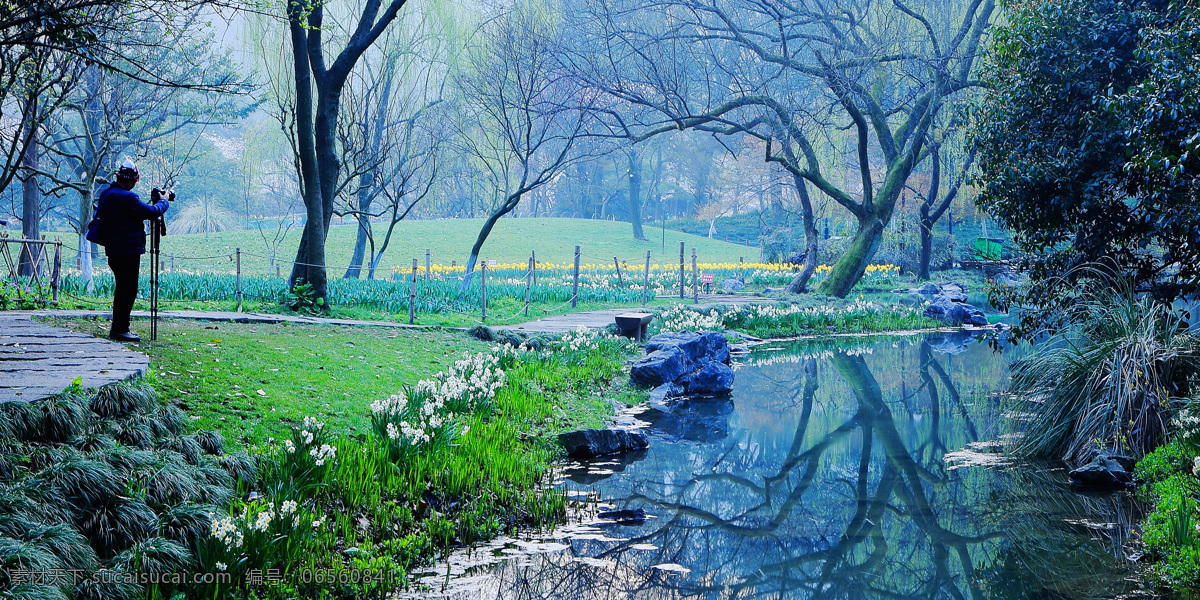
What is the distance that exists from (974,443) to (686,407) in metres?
3.56

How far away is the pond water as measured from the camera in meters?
5.18

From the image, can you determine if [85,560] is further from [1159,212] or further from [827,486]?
[1159,212]

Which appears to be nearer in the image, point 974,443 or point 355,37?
point 974,443

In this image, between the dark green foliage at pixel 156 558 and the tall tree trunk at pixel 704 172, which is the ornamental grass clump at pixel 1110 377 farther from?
the tall tree trunk at pixel 704 172

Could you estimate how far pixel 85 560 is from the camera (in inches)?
157

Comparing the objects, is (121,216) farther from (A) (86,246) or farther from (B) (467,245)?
(B) (467,245)

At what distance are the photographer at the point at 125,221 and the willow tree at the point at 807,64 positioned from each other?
1122 centimetres

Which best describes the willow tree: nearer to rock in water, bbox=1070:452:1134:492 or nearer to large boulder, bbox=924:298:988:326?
large boulder, bbox=924:298:988:326

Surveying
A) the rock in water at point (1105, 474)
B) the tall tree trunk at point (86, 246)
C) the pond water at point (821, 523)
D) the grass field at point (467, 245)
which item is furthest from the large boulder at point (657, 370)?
the grass field at point (467, 245)

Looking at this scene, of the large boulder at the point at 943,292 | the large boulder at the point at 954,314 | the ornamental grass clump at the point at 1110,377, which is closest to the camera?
the ornamental grass clump at the point at 1110,377

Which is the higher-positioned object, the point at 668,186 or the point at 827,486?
the point at 668,186

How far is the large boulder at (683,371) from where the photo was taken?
11.6 metres

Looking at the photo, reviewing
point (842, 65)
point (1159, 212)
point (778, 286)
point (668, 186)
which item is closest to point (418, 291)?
point (842, 65)

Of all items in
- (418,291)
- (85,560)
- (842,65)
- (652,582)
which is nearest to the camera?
(85,560)
